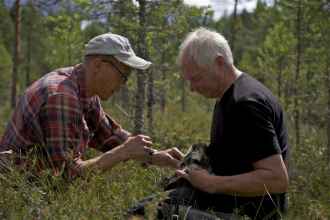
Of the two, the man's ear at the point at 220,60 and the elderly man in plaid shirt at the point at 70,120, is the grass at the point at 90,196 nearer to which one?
the elderly man in plaid shirt at the point at 70,120

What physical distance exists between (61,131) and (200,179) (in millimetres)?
1044

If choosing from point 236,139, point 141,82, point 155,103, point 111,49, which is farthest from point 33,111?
point 155,103

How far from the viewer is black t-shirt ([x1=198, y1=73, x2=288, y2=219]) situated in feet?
9.91

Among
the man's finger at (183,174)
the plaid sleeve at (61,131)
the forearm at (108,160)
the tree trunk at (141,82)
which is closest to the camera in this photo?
the man's finger at (183,174)

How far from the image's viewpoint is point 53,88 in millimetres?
3656

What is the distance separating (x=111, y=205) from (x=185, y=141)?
717cm

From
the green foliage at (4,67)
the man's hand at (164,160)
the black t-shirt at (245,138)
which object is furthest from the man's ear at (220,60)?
the green foliage at (4,67)

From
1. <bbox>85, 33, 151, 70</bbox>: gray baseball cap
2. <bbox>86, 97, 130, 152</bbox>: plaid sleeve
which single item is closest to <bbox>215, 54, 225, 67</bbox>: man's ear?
<bbox>85, 33, 151, 70</bbox>: gray baseball cap

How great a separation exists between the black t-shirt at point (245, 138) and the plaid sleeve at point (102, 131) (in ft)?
4.46

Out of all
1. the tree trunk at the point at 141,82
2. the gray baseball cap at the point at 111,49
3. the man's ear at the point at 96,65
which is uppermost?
the gray baseball cap at the point at 111,49

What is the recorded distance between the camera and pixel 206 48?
323cm

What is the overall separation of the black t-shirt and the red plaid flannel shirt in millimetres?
985

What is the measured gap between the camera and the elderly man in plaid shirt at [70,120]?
3594 mm

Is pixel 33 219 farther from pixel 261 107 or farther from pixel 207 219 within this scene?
pixel 261 107
